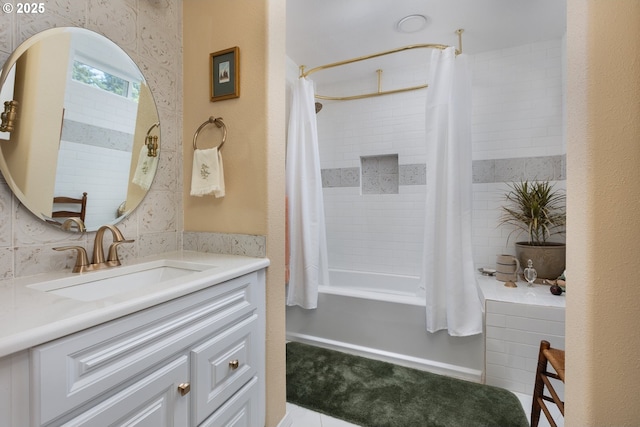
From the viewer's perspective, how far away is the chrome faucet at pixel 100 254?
1.05m

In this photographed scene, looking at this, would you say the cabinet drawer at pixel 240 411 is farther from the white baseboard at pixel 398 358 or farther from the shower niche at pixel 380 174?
the shower niche at pixel 380 174

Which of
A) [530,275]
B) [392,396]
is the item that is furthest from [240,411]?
[530,275]

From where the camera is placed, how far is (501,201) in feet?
8.17

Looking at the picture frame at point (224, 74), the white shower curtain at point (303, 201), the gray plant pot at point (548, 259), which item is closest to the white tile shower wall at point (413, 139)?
the gray plant pot at point (548, 259)

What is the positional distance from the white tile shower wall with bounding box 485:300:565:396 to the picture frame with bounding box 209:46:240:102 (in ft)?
6.30

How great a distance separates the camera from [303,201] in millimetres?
2303

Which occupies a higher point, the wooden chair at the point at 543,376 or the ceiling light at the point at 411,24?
the ceiling light at the point at 411,24

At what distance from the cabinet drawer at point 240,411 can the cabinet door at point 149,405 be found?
15 centimetres

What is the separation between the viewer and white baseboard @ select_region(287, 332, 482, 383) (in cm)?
185

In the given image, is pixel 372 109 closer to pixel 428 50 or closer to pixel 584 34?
pixel 428 50

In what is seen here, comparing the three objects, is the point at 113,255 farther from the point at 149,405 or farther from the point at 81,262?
the point at 149,405

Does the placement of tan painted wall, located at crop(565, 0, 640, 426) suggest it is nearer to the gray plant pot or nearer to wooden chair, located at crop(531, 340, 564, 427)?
wooden chair, located at crop(531, 340, 564, 427)

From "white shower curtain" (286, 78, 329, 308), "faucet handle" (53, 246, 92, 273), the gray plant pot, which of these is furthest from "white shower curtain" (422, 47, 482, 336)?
"faucet handle" (53, 246, 92, 273)

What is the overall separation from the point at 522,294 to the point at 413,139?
163 centimetres
